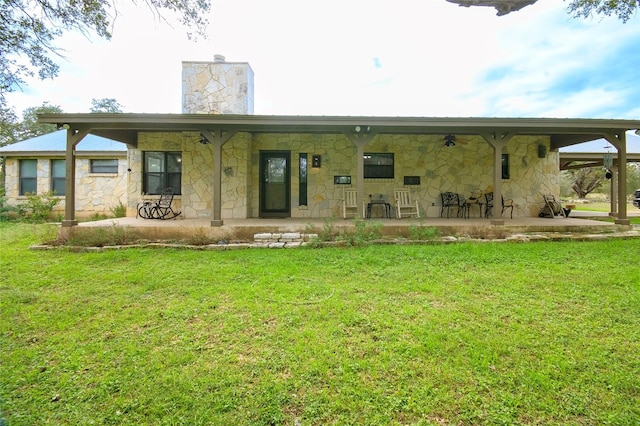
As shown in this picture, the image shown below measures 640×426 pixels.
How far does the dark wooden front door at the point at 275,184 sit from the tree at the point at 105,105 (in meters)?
23.0

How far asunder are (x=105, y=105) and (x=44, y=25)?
85.3 ft

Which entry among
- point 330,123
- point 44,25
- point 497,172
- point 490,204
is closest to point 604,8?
point 497,172

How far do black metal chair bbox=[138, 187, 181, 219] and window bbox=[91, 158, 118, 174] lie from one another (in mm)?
3413

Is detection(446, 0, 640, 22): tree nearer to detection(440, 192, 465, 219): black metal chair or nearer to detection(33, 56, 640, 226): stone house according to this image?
detection(33, 56, 640, 226): stone house

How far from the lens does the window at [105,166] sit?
1050 centimetres

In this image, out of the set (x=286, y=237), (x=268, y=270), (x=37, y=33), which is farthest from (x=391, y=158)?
(x=37, y=33)

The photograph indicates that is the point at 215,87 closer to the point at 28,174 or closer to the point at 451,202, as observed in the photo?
the point at 28,174

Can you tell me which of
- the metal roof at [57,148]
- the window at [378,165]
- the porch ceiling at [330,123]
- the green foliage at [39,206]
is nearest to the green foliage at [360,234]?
the porch ceiling at [330,123]

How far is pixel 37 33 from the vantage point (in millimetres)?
A: 3574

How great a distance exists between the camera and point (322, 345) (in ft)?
7.22

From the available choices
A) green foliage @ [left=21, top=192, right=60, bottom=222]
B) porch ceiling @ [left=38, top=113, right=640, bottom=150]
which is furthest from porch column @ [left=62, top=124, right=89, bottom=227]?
green foliage @ [left=21, top=192, right=60, bottom=222]

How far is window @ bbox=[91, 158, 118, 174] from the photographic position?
10.5 m

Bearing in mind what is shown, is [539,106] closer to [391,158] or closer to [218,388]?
[391,158]

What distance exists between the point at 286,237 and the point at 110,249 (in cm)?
292
